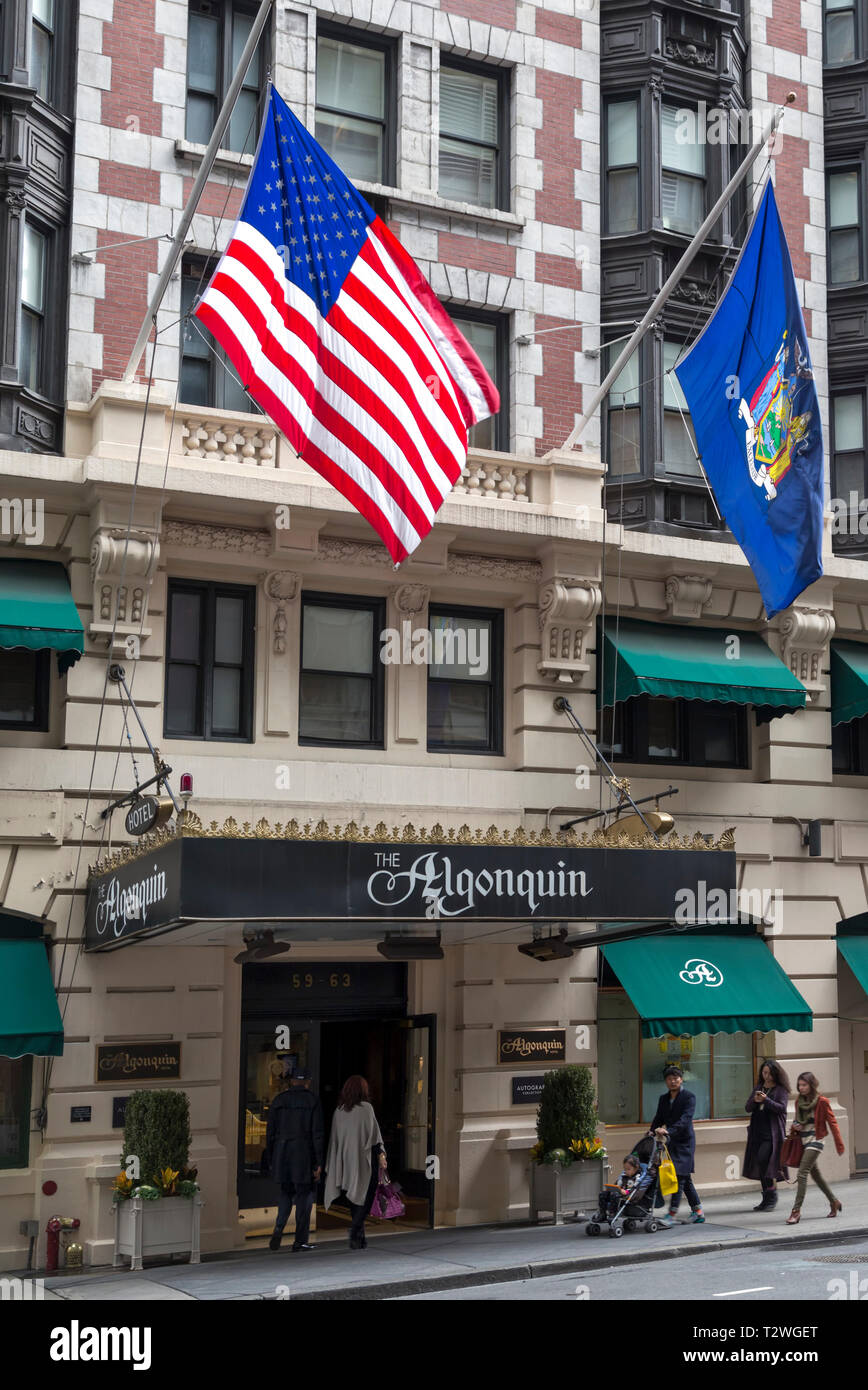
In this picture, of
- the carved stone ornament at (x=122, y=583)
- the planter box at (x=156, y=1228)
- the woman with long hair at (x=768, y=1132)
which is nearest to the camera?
the planter box at (x=156, y=1228)

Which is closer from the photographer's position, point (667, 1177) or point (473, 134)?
point (667, 1177)

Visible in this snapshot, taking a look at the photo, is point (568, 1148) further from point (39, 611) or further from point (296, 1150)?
point (39, 611)

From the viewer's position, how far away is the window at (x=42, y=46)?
18.9 metres

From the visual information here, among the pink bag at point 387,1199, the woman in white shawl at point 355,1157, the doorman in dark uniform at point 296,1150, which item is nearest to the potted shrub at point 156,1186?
the doorman in dark uniform at point 296,1150

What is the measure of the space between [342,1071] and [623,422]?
31.5 ft

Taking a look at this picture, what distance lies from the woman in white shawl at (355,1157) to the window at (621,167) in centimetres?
1259

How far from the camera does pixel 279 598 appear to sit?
19.4 metres

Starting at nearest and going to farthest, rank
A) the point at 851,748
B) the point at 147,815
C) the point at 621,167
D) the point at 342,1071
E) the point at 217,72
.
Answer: the point at 147,815 < the point at 217,72 < the point at 342,1071 < the point at 621,167 < the point at 851,748

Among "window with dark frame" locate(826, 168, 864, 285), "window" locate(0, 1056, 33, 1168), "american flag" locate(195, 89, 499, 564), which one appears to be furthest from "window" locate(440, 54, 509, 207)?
"window" locate(0, 1056, 33, 1168)

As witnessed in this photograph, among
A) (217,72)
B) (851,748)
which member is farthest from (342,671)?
(851,748)

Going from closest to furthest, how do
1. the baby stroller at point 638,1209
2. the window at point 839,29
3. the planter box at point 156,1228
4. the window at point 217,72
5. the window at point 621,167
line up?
the planter box at point 156,1228, the baby stroller at point 638,1209, the window at point 217,72, the window at point 621,167, the window at point 839,29

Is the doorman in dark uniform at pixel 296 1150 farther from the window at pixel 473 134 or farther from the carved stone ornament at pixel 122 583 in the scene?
the window at pixel 473 134

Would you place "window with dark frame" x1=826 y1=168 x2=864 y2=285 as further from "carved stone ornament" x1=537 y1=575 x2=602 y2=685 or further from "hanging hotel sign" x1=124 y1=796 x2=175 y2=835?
"hanging hotel sign" x1=124 y1=796 x2=175 y2=835

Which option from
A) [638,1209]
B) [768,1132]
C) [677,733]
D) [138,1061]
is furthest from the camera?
[677,733]
